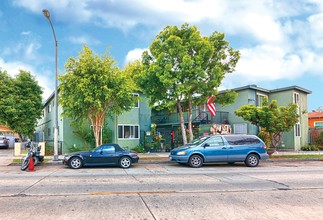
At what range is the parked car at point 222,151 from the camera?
15.3 meters

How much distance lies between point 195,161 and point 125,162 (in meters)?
3.64

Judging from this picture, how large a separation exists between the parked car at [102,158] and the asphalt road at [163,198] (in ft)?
12.4

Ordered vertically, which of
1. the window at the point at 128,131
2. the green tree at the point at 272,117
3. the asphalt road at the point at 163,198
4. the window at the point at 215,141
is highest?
the green tree at the point at 272,117

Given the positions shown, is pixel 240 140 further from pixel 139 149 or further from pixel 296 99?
pixel 296 99

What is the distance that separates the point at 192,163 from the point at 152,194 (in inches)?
287

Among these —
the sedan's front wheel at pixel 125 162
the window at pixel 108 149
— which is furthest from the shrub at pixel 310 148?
the window at pixel 108 149

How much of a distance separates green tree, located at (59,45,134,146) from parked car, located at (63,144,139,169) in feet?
11.5

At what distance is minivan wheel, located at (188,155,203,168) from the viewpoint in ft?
50.0

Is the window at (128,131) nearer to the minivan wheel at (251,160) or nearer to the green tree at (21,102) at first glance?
the green tree at (21,102)

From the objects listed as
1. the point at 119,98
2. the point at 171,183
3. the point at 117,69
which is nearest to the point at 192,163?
the point at 171,183

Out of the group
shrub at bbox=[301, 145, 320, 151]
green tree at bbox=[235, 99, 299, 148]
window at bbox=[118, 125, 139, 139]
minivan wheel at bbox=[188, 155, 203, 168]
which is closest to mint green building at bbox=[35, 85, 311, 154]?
window at bbox=[118, 125, 139, 139]

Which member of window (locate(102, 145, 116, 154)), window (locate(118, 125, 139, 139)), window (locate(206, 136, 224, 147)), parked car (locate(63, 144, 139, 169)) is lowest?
parked car (locate(63, 144, 139, 169))

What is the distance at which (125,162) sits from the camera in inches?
598

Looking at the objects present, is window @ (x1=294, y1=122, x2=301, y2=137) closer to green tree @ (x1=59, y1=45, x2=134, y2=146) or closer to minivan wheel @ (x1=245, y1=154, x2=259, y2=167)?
minivan wheel @ (x1=245, y1=154, x2=259, y2=167)
